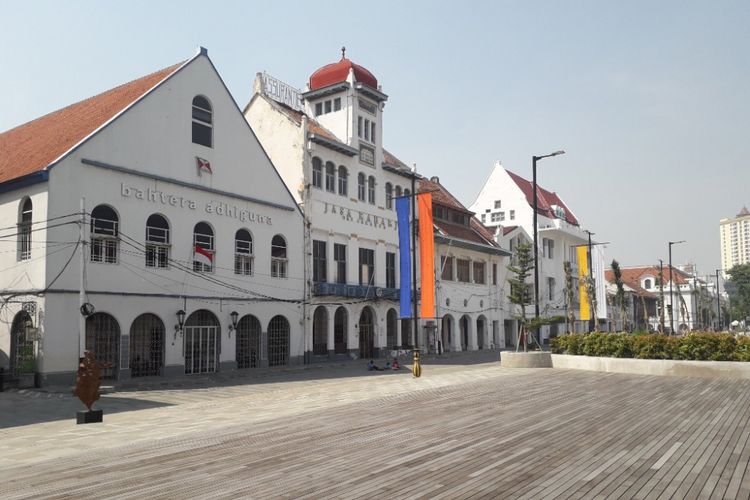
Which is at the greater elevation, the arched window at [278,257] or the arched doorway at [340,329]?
the arched window at [278,257]

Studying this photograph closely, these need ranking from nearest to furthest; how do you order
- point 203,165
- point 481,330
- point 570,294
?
point 203,165 → point 570,294 → point 481,330

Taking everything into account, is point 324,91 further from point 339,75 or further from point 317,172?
point 317,172

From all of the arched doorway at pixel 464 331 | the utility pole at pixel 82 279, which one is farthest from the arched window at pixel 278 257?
the arched doorway at pixel 464 331

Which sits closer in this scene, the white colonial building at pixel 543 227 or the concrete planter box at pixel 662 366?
the concrete planter box at pixel 662 366

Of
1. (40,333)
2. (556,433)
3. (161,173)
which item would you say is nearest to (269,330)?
(161,173)

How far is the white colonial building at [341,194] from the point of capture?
3462 centimetres

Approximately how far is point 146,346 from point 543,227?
149 feet

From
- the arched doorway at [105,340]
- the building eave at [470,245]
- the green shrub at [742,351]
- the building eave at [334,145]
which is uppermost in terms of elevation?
the building eave at [334,145]

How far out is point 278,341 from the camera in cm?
Result: 3155

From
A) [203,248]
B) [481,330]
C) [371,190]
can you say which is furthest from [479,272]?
[203,248]

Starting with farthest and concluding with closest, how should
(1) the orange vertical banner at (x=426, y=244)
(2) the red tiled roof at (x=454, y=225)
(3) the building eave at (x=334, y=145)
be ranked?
(2) the red tiled roof at (x=454, y=225) < (3) the building eave at (x=334, y=145) < (1) the orange vertical banner at (x=426, y=244)

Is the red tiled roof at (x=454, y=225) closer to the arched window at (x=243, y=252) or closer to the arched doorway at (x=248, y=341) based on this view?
the arched window at (x=243, y=252)

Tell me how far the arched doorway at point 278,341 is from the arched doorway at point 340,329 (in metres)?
4.78

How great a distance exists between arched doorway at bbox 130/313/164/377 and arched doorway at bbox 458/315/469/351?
89.6 ft
